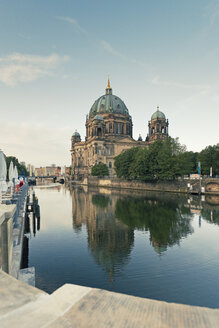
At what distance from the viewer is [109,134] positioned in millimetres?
138750

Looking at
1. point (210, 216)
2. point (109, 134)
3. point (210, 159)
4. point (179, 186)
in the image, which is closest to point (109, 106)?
point (109, 134)

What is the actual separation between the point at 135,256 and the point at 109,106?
134407 mm

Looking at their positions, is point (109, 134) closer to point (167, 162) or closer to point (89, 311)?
point (167, 162)

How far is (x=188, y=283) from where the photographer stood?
13414 millimetres

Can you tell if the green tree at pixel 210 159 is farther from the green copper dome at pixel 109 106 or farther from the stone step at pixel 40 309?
the stone step at pixel 40 309

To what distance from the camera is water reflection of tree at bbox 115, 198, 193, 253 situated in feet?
73.2

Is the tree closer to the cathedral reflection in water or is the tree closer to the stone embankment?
the cathedral reflection in water

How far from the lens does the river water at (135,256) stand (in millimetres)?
13062

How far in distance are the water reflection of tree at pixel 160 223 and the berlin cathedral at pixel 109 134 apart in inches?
3578

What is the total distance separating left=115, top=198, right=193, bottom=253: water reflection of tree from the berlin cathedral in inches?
3578

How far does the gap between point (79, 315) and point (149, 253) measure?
667 inches

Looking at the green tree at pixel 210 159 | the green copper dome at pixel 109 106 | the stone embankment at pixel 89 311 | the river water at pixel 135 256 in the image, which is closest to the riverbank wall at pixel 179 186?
the green tree at pixel 210 159

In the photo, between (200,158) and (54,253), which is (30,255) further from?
(200,158)

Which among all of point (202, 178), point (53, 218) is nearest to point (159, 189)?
point (202, 178)
